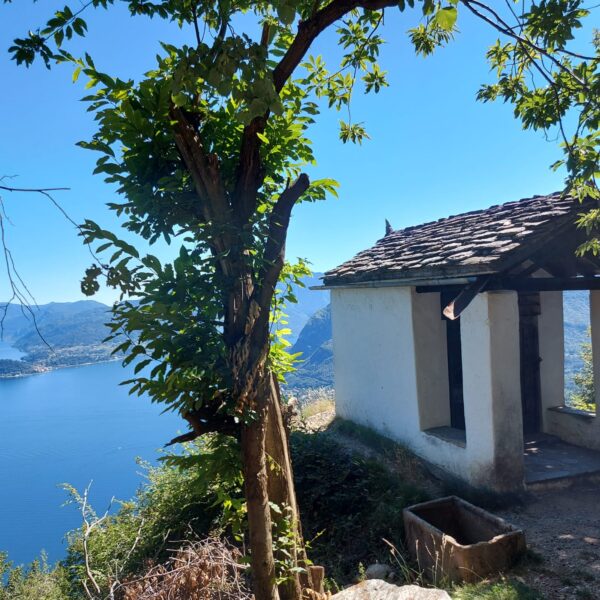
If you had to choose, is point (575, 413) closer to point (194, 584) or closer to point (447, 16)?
point (194, 584)

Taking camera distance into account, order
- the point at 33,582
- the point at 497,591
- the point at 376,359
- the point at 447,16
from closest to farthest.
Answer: the point at 447,16, the point at 497,591, the point at 33,582, the point at 376,359

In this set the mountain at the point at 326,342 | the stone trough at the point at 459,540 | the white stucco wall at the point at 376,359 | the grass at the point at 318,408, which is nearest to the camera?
the stone trough at the point at 459,540

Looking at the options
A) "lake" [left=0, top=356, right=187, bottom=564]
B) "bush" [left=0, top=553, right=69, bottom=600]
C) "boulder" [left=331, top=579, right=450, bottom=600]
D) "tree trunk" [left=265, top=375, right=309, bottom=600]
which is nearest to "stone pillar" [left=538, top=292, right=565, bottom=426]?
"boulder" [left=331, top=579, right=450, bottom=600]

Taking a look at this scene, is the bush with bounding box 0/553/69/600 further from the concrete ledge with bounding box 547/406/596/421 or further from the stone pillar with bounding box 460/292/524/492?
the concrete ledge with bounding box 547/406/596/421

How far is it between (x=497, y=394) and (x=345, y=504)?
2.55 m

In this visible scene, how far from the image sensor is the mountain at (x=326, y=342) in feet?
90.3

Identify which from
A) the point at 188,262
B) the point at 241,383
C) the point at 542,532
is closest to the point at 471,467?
the point at 542,532

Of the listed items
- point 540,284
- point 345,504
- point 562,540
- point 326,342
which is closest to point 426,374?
point 540,284

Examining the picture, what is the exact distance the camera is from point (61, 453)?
1110 inches

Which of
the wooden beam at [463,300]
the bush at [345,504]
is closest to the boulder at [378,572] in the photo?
the bush at [345,504]

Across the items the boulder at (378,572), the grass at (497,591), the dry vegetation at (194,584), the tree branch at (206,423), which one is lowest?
the boulder at (378,572)

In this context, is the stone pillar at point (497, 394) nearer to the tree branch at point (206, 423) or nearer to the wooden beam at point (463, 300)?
the wooden beam at point (463, 300)

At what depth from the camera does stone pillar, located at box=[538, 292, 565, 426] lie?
26.1 ft

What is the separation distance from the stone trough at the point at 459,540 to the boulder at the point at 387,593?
72cm
